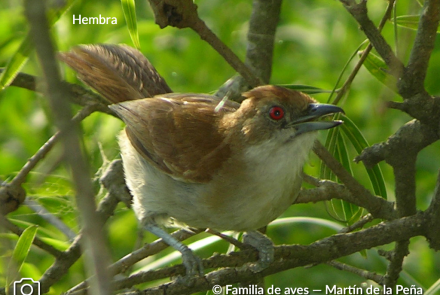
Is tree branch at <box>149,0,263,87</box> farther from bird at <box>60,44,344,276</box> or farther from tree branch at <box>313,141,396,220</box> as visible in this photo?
tree branch at <box>313,141,396,220</box>

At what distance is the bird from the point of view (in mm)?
3096

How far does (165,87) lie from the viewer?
4117mm

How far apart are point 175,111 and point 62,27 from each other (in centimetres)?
160

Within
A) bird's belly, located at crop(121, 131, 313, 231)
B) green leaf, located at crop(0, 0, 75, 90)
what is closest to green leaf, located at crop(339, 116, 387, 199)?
bird's belly, located at crop(121, 131, 313, 231)

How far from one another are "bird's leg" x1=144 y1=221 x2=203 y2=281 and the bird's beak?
875 millimetres

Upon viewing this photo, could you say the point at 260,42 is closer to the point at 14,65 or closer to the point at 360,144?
the point at 360,144

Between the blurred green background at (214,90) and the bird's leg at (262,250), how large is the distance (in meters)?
0.84

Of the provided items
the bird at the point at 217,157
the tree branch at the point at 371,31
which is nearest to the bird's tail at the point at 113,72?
the bird at the point at 217,157

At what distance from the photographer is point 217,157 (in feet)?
10.7

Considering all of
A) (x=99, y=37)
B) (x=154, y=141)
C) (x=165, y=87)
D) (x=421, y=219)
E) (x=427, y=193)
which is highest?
(x=99, y=37)

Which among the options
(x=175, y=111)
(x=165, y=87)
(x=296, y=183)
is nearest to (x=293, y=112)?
(x=296, y=183)

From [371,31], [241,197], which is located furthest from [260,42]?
[371,31]

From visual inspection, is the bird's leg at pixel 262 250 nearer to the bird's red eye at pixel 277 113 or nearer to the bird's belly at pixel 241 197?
the bird's belly at pixel 241 197

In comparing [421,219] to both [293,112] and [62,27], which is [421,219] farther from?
[62,27]
